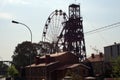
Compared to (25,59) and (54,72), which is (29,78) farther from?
(25,59)

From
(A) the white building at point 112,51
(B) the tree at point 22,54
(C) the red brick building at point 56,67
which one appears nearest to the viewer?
(A) the white building at point 112,51

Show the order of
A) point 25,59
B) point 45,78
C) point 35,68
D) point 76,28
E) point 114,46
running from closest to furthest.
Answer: point 114,46 → point 45,78 → point 35,68 → point 76,28 → point 25,59

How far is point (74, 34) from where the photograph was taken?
89.0m

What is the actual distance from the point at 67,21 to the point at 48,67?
18096 millimetres

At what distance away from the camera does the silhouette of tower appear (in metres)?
89.0

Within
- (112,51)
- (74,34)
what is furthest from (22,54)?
(112,51)

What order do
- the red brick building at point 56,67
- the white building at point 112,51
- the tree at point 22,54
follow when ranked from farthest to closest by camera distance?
the tree at point 22,54, the red brick building at point 56,67, the white building at point 112,51

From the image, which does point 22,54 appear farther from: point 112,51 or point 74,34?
point 112,51

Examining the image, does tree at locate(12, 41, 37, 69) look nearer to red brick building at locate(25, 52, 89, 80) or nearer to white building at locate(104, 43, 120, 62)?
Answer: red brick building at locate(25, 52, 89, 80)

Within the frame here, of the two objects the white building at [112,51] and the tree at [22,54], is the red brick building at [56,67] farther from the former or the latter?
the tree at [22,54]

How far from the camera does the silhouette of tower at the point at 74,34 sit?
8900cm

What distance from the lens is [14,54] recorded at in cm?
11112

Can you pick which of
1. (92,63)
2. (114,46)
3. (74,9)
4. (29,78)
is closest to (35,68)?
(29,78)

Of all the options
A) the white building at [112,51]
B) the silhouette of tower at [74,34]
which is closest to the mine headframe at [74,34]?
the silhouette of tower at [74,34]
